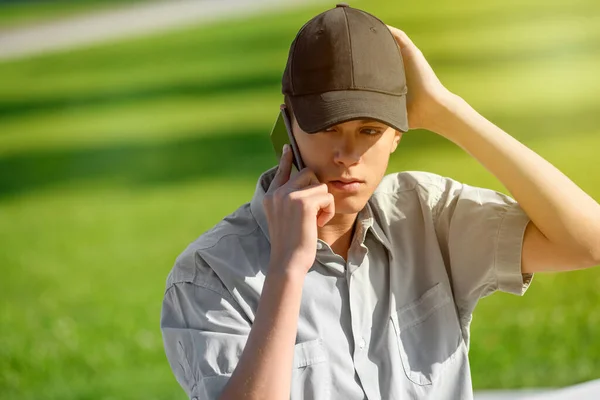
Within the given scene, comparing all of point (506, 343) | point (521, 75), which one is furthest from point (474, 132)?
point (521, 75)

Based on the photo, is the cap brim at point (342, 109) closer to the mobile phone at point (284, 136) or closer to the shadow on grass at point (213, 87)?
the mobile phone at point (284, 136)

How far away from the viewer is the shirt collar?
1826 millimetres

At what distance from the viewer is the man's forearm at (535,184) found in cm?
186

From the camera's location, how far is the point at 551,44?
19.3 feet

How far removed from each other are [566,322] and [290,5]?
3178mm

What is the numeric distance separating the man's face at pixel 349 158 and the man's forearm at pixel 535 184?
0.23m

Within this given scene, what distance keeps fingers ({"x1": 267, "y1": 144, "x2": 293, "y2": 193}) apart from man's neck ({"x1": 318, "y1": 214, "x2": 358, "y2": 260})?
151 millimetres

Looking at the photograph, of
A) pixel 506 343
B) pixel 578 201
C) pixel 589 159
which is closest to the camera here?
pixel 578 201

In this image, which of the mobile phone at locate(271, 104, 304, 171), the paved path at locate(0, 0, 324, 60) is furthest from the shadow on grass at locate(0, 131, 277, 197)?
the mobile phone at locate(271, 104, 304, 171)

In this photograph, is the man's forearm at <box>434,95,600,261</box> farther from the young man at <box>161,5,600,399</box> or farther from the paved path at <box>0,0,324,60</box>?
the paved path at <box>0,0,324,60</box>

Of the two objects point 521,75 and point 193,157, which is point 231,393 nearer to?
point 193,157

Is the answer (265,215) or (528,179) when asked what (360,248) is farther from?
(528,179)

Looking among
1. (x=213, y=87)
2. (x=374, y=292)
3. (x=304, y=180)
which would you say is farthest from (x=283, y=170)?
(x=213, y=87)

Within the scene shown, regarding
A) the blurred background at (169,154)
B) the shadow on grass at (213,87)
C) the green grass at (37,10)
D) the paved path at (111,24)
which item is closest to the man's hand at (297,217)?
Result: the blurred background at (169,154)
